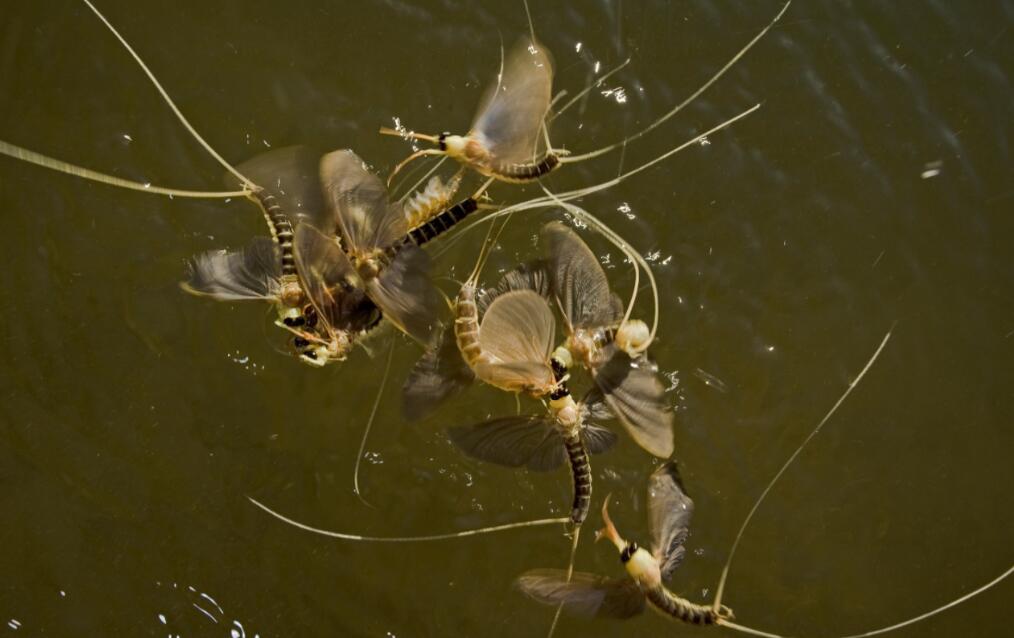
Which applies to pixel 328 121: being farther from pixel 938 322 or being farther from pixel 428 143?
pixel 938 322

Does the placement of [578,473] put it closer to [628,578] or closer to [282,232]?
[628,578]

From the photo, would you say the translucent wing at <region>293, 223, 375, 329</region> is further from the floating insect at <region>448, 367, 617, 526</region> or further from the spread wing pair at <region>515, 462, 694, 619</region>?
the spread wing pair at <region>515, 462, 694, 619</region>

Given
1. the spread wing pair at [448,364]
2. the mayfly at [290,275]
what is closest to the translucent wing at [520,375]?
the spread wing pair at [448,364]

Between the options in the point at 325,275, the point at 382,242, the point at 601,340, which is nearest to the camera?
the point at 325,275

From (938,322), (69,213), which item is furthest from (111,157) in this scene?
(938,322)

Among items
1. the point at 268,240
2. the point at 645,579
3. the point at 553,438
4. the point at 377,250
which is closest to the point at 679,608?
the point at 645,579

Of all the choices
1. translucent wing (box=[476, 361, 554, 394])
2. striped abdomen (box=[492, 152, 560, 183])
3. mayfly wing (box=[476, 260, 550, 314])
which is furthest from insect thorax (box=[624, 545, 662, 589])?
striped abdomen (box=[492, 152, 560, 183])

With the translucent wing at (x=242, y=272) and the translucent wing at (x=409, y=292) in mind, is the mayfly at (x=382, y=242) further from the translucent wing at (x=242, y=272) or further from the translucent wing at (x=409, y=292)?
the translucent wing at (x=242, y=272)
